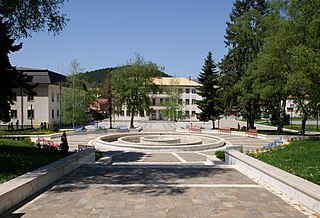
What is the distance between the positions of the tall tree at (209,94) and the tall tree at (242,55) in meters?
3.29

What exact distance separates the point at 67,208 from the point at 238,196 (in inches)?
149

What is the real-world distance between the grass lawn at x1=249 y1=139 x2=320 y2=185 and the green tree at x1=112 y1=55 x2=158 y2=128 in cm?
2888

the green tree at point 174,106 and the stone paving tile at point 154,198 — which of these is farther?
the green tree at point 174,106

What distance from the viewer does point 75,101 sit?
35.0 metres

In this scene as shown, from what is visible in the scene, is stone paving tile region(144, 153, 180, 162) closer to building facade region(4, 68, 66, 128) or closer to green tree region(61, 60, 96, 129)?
green tree region(61, 60, 96, 129)

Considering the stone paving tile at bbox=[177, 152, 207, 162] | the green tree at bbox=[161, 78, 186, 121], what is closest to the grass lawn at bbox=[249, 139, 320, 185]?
the stone paving tile at bbox=[177, 152, 207, 162]

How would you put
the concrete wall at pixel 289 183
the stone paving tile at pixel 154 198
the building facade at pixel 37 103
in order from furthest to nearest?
the building facade at pixel 37 103 < the concrete wall at pixel 289 183 < the stone paving tile at pixel 154 198

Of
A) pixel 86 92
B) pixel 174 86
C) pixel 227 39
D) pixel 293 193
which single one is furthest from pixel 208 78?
pixel 293 193

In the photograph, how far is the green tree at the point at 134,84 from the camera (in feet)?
133

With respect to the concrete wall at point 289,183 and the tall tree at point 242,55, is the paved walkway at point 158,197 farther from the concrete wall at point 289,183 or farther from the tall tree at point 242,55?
the tall tree at point 242,55

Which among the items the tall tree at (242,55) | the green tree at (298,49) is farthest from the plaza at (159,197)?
the tall tree at (242,55)

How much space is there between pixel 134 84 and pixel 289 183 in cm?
3409

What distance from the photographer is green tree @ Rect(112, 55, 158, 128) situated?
133ft

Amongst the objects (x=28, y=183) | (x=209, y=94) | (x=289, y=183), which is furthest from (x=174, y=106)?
(x=28, y=183)
